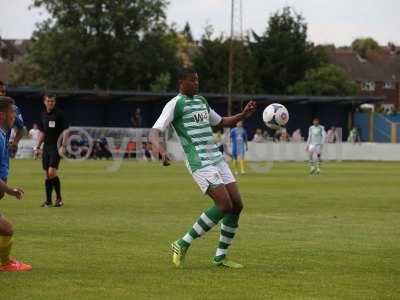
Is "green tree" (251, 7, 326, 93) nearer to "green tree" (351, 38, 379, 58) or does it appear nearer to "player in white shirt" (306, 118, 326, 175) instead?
"player in white shirt" (306, 118, 326, 175)

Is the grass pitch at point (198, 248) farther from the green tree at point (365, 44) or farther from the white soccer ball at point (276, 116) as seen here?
the green tree at point (365, 44)

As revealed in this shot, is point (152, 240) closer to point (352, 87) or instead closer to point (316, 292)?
point (316, 292)

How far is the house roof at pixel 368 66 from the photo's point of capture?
150 m

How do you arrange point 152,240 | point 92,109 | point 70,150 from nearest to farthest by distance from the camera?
point 152,240
point 70,150
point 92,109

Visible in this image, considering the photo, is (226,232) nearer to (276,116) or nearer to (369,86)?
(276,116)

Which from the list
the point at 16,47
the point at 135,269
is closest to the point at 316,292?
the point at 135,269

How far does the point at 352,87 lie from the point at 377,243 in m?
96.3

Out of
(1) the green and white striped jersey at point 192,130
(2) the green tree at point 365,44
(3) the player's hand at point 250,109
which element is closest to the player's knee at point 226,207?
(1) the green and white striped jersey at point 192,130

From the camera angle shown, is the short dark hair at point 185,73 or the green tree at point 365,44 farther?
the green tree at point 365,44

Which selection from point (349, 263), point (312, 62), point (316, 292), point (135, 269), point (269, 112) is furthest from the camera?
point (312, 62)

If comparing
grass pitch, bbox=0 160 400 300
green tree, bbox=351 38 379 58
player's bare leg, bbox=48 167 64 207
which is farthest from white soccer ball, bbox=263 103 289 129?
green tree, bbox=351 38 379 58

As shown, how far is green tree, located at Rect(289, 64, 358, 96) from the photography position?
99250mm

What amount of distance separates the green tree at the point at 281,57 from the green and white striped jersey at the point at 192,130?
89141 mm

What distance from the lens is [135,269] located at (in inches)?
443
